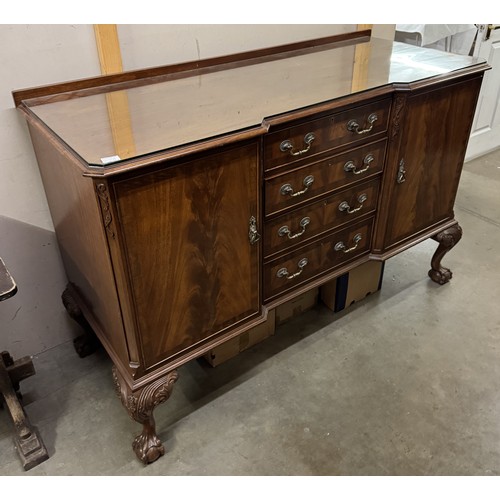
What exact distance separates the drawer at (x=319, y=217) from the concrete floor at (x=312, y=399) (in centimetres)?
56

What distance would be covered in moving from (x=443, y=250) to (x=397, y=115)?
0.85 m

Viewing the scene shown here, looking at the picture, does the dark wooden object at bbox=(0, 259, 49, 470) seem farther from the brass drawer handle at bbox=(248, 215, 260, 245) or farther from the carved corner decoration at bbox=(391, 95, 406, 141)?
the carved corner decoration at bbox=(391, 95, 406, 141)

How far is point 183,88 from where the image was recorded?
1579 mm

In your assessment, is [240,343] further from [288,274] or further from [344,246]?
[344,246]

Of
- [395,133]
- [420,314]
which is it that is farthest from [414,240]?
[395,133]

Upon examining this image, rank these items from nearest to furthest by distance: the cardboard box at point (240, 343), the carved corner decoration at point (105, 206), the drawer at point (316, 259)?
1. the carved corner decoration at point (105, 206)
2. the drawer at point (316, 259)
3. the cardboard box at point (240, 343)

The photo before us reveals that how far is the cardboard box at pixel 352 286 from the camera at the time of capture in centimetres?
214

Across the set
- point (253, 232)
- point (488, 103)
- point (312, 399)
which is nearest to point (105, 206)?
point (253, 232)

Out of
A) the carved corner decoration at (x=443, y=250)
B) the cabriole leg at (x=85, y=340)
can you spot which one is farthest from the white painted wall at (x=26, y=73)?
the carved corner decoration at (x=443, y=250)

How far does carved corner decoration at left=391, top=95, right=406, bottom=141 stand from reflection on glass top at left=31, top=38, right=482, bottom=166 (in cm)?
6

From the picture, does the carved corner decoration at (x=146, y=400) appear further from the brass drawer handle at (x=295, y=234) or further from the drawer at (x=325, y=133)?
the drawer at (x=325, y=133)

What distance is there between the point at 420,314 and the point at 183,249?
129 centimetres

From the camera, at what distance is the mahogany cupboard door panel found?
122 centimetres
